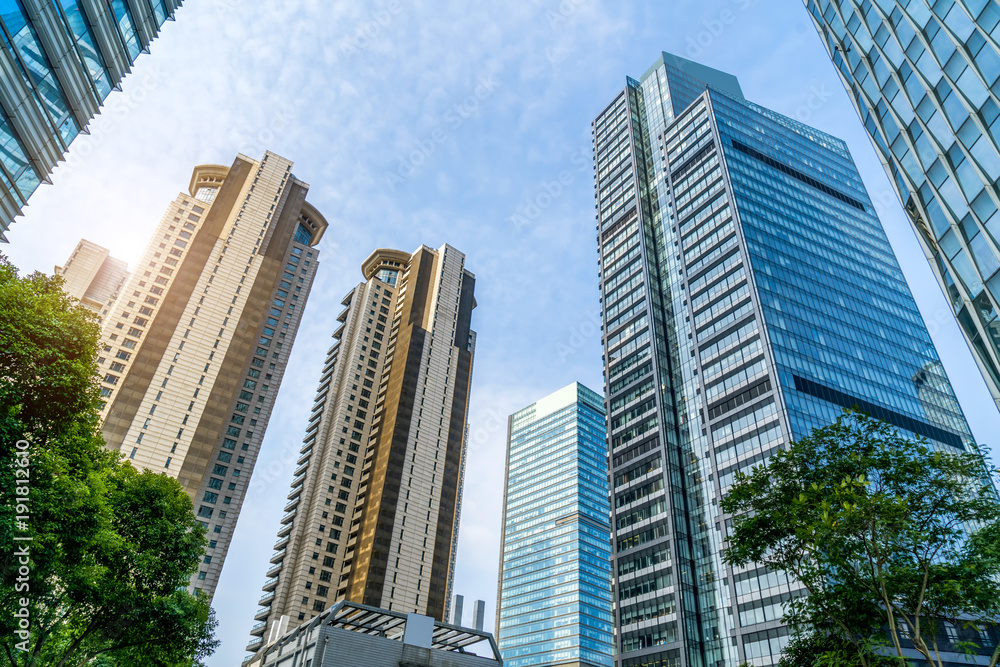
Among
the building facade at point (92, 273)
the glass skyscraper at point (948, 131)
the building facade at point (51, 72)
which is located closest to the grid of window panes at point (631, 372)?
the glass skyscraper at point (948, 131)

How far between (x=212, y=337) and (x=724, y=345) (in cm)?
8355

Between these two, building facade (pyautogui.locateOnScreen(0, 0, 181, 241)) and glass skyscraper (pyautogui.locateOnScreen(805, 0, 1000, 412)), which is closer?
glass skyscraper (pyautogui.locateOnScreen(805, 0, 1000, 412))

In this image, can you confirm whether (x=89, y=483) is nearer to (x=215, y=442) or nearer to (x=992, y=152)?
(x=992, y=152)

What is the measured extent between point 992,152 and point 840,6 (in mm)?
19172

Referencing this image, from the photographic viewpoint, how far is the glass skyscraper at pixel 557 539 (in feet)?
450

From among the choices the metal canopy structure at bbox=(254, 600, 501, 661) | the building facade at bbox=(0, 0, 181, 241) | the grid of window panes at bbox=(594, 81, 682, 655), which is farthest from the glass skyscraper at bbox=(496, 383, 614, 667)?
the building facade at bbox=(0, 0, 181, 241)

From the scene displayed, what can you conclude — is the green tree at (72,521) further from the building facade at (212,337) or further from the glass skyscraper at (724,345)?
the building facade at (212,337)

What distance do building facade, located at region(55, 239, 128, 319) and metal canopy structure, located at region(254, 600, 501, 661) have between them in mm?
168589

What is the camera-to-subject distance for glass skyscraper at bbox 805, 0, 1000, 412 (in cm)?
2555

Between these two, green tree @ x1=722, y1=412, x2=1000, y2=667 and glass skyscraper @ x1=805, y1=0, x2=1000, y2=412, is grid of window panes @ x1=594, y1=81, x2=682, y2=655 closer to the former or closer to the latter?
green tree @ x1=722, y1=412, x2=1000, y2=667

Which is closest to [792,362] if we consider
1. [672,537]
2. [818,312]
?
[818,312]

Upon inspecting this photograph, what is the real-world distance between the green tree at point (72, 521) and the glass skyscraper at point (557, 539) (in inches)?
4808

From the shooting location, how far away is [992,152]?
25.1 m

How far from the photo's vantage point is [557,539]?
15225cm
